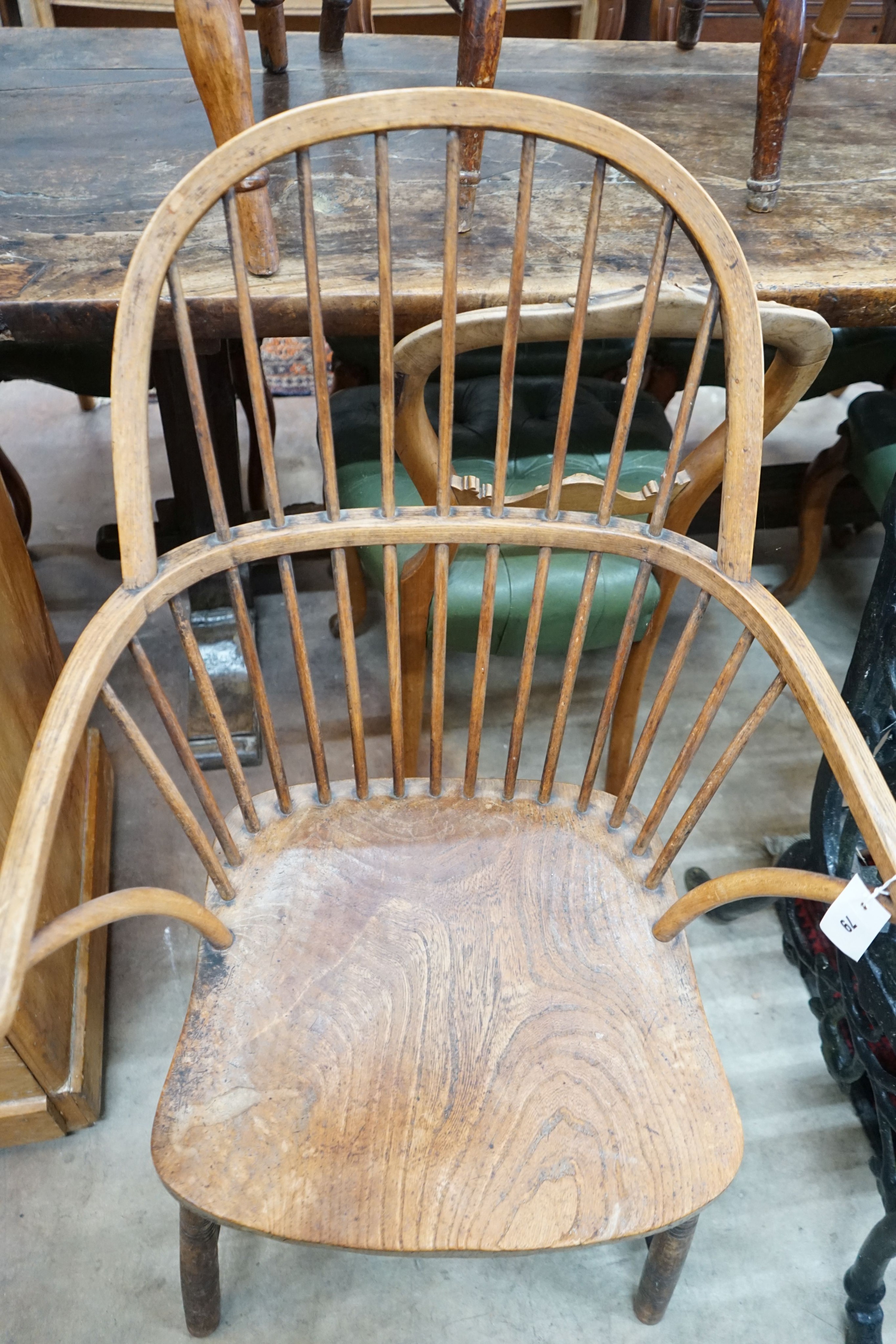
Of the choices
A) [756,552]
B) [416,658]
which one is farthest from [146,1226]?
[756,552]

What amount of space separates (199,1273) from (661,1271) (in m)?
0.43

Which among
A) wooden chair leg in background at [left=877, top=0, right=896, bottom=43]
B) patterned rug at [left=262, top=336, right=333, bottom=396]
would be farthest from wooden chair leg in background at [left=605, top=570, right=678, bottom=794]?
wooden chair leg in background at [left=877, top=0, right=896, bottom=43]

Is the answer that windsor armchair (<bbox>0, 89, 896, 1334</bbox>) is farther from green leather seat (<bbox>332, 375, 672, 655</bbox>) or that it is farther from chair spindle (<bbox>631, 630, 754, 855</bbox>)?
green leather seat (<bbox>332, 375, 672, 655</bbox>)

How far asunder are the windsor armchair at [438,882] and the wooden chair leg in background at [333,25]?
94 cm

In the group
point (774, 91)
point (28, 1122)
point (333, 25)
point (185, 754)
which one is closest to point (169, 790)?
point (185, 754)

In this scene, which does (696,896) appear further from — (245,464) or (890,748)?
(245,464)

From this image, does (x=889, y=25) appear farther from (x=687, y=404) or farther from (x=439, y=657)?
(x=439, y=657)

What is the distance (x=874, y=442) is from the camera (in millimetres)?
1510

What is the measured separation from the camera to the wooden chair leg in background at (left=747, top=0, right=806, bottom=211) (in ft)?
3.34

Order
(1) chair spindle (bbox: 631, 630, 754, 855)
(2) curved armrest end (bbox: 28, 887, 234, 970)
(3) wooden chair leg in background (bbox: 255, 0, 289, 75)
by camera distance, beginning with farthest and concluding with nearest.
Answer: (3) wooden chair leg in background (bbox: 255, 0, 289, 75)
(1) chair spindle (bbox: 631, 630, 754, 855)
(2) curved armrest end (bbox: 28, 887, 234, 970)

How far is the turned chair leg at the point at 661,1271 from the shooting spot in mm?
825

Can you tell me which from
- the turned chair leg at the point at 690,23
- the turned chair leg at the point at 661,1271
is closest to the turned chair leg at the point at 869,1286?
the turned chair leg at the point at 661,1271

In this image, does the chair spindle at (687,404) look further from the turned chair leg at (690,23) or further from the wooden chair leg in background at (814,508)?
the turned chair leg at (690,23)

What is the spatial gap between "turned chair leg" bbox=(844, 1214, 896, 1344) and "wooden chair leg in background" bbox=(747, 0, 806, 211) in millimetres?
1156
